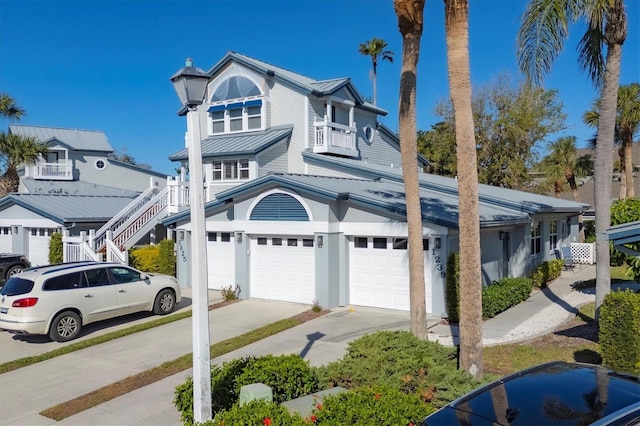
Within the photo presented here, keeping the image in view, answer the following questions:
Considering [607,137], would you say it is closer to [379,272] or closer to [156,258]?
[379,272]

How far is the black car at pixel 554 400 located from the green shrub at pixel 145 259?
1777 centimetres

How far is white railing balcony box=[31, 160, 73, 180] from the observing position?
34.6m

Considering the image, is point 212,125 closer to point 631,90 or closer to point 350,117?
point 350,117

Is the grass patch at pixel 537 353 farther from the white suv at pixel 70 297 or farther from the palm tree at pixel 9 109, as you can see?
the palm tree at pixel 9 109

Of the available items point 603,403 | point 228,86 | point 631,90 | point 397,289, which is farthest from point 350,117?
point 603,403

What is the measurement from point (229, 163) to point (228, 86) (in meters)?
4.37

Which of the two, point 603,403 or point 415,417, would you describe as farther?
point 415,417

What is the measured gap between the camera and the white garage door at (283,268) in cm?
1614

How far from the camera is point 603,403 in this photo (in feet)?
13.5

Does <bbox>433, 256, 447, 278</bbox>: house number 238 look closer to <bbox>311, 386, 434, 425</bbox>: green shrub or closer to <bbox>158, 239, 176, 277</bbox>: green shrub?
<bbox>311, 386, 434, 425</bbox>: green shrub

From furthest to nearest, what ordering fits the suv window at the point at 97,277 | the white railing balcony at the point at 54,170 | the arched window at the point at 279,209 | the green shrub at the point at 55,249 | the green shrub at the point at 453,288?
the white railing balcony at the point at 54,170 < the green shrub at the point at 55,249 < the arched window at the point at 279,209 < the green shrub at the point at 453,288 < the suv window at the point at 97,277

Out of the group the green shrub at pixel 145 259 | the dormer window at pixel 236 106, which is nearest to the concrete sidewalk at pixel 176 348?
the green shrub at pixel 145 259

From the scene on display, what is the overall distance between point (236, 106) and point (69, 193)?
16.8 metres

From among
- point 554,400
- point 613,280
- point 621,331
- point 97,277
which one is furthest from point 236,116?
point 554,400
